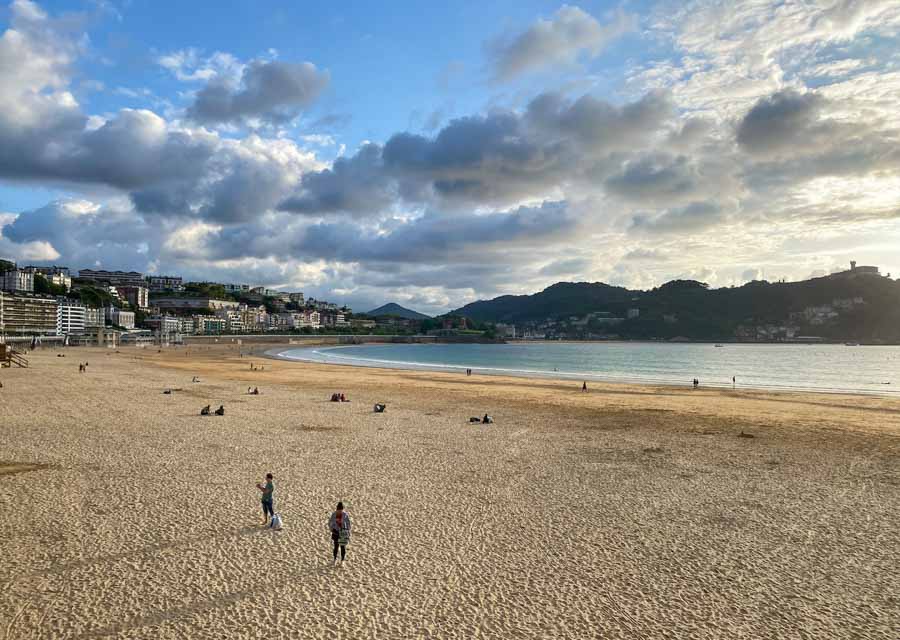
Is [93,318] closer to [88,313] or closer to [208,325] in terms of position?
[88,313]

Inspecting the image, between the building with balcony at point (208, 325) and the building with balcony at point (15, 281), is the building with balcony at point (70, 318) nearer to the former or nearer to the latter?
the building with balcony at point (15, 281)

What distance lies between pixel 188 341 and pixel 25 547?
13054 centimetres

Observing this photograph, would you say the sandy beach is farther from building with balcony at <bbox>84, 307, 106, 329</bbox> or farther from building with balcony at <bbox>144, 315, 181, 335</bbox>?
building with balcony at <bbox>144, 315, 181, 335</bbox>

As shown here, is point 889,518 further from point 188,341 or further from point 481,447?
point 188,341

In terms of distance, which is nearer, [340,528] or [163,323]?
[340,528]

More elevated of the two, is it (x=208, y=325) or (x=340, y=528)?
(x=208, y=325)

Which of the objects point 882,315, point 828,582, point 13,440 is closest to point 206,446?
point 13,440

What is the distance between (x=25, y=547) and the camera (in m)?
9.32

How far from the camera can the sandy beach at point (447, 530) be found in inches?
296

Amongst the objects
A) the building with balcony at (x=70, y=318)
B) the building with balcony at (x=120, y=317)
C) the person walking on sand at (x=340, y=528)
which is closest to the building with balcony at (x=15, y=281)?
the building with balcony at (x=70, y=318)

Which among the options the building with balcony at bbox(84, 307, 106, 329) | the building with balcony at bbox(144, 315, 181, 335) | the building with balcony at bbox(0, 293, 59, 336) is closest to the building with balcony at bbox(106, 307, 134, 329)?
the building with balcony at bbox(144, 315, 181, 335)

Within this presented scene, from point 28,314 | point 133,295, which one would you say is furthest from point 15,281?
point 133,295

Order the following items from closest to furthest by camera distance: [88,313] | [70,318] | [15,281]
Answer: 1. [70,318]
2. [88,313]
3. [15,281]

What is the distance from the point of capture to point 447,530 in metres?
10.6
